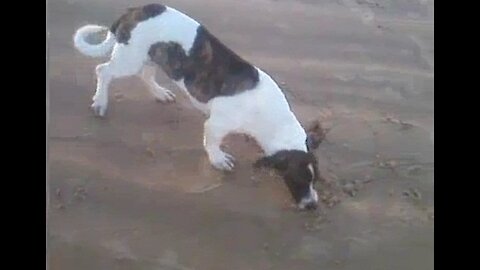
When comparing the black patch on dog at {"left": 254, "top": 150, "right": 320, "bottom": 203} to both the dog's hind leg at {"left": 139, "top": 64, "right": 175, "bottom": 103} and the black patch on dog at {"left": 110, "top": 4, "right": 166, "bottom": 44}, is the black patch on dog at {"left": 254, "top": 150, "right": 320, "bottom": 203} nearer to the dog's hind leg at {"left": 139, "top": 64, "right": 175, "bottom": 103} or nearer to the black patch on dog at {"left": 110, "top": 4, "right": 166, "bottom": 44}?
the dog's hind leg at {"left": 139, "top": 64, "right": 175, "bottom": 103}

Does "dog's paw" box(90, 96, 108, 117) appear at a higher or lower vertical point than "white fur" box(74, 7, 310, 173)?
lower

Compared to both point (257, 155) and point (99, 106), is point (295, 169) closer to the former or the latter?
point (257, 155)

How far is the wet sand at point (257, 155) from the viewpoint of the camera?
6.33 ft

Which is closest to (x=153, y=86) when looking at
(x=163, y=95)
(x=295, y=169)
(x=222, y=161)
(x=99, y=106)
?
(x=163, y=95)

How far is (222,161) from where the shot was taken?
194 centimetres

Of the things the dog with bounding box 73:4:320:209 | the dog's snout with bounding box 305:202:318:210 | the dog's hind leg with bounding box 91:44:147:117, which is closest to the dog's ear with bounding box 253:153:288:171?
the dog with bounding box 73:4:320:209

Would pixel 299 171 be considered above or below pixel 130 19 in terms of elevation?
below

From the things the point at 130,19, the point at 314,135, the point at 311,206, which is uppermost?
the point at 130,19

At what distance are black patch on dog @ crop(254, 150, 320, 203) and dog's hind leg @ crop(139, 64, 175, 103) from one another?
28 cm

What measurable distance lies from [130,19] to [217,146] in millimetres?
360

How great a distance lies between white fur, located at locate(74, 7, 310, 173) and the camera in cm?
193

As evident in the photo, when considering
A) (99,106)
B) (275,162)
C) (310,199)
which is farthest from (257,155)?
(99,106)

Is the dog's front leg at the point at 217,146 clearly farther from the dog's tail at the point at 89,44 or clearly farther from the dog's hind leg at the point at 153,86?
the dog's tail at the point at 89,44

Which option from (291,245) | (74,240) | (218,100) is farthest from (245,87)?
(74,240)
